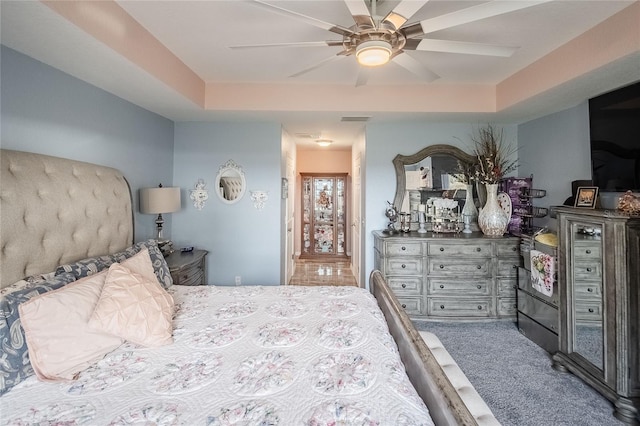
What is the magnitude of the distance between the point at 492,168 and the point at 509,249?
942 mm

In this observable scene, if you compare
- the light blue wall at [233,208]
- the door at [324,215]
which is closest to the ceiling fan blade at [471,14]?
the light blue wall at [233,208]

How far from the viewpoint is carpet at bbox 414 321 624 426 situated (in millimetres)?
1965

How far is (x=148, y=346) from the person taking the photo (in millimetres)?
1422

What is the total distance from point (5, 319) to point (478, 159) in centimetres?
429

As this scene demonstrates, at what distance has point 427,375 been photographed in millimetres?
1084

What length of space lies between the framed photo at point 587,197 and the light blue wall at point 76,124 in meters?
4.08

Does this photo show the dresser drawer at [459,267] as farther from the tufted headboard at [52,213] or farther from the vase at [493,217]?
the tufted headboard at [52,213]

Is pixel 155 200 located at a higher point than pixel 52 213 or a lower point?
higher

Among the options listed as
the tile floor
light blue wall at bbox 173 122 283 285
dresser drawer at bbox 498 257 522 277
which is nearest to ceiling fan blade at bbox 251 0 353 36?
light blue wall at bbox 173 122 283 285

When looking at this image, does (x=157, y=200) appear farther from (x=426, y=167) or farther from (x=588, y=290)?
(x=588, y=290)

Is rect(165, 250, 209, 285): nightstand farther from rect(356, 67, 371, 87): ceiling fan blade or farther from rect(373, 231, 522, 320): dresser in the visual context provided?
rect(356, 67, 371, 87): ceiling fan blade

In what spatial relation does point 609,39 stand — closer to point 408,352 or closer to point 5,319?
point 408,352

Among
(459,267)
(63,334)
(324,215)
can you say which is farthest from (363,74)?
(324,215)

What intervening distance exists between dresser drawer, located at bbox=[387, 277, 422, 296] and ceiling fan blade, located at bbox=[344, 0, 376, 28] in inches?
101
